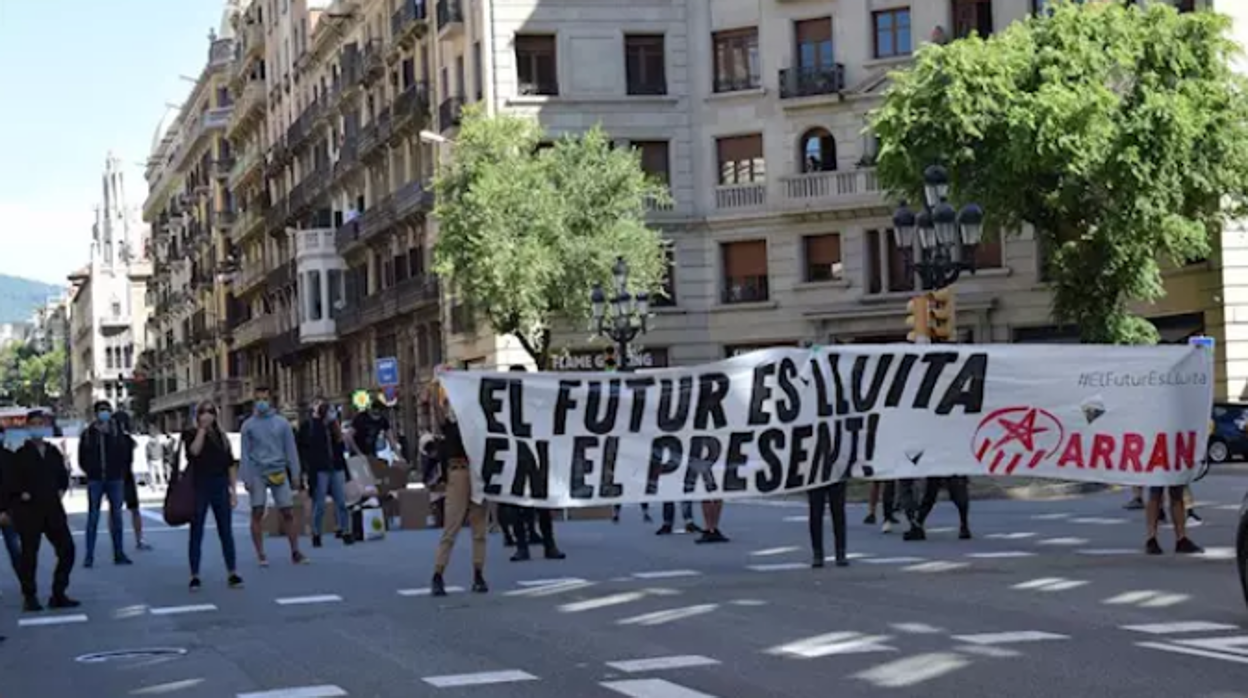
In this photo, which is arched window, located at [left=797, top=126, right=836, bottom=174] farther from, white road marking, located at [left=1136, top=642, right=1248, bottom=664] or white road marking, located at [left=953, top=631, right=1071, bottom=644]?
white road marking, located at [left=1136, top=642, right=1248, bottom=664]

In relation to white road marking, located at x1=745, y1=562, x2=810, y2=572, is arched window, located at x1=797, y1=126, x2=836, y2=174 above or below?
above

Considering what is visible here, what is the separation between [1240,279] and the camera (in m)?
42.8

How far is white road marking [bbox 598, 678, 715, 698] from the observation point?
33.5ft

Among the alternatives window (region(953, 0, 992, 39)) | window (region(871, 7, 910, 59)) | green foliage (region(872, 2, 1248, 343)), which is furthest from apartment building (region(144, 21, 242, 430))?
green foliage (region(872, 2, 1248, 343))

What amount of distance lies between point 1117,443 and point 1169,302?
90.2 feet

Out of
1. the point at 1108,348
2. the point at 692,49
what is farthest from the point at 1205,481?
the point at 692,49

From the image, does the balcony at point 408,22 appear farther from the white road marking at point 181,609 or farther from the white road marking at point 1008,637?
the white road marking at point 1008,637

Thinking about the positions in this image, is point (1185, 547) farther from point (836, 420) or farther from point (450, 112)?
point (450, 112)

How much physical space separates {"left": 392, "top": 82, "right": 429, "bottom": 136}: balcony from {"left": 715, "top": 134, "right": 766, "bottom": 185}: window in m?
10.5

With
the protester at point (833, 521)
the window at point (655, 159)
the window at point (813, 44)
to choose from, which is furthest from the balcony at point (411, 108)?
the protester at point (833, 521)

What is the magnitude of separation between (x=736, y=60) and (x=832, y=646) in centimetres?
4110

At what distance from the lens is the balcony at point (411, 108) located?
5800 cm

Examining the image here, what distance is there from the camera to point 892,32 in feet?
165

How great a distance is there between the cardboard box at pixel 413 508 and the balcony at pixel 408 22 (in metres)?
33.0
